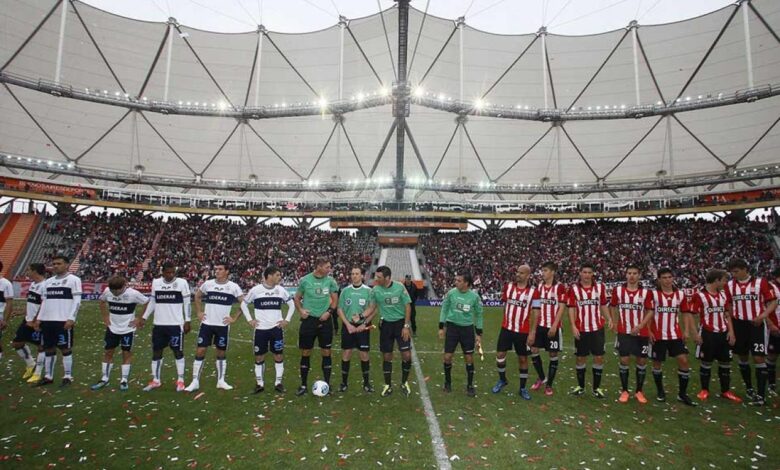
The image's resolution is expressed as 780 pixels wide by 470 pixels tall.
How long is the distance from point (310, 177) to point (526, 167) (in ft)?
81.2

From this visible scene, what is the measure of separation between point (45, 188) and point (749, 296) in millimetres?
49480

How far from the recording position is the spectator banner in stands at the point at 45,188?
34500mm

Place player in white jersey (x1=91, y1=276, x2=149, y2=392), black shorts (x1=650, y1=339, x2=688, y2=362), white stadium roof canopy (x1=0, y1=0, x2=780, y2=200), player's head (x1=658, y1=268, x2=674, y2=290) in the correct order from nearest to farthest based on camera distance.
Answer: black shorts (x1=650, y1=339, x2=688, y2=362), player's head (x1=658, y1=268, x2=674, y2=290), player in white jersey (x1=91, y1=276, x2=149, y2=392), white stadium roof canopy (x1=0, y1=0, x2=780, y2=200)

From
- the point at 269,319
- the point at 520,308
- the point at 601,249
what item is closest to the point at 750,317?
the point at 520,308

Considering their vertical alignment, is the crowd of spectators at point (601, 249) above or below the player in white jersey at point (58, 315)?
above

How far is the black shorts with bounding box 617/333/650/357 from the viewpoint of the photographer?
659 centimetres

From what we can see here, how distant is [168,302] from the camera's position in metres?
7.03

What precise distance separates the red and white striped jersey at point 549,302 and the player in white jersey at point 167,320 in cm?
676

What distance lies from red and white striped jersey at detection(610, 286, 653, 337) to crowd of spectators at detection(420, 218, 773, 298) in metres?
21.9

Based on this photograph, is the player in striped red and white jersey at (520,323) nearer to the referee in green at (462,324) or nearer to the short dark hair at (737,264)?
the referee in green at (462,324)

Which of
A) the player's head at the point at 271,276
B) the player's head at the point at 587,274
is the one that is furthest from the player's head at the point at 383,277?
the player's head at the point at 587,274

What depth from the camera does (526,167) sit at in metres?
42.1

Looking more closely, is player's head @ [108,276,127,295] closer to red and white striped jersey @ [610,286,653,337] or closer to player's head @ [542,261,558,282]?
player's head @ [542,261,558,282]

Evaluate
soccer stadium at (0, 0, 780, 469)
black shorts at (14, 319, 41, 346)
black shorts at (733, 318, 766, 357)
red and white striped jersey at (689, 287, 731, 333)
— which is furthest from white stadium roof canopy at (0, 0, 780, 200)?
black shorts at (733, 318, 766, 357)
